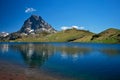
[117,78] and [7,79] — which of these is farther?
[117,78]

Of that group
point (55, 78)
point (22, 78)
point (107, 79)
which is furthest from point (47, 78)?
point (107, 79)

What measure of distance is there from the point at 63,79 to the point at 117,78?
10.9 meters

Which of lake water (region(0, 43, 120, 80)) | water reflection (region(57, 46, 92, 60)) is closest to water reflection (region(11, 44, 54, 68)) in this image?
lake water (region(0, 43, 120, 80))

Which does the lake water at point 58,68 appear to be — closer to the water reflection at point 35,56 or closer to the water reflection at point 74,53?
the water reflection at point 35,56

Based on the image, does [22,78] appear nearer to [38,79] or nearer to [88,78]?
[38,79]

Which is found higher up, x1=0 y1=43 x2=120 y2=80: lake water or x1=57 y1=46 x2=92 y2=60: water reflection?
x1=57 y1=46 x2=92 y2=60: water reflection

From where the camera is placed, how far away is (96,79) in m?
34.5

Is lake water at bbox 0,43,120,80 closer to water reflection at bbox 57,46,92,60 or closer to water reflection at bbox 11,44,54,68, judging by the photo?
water reflection at bbox 11,44,54,68

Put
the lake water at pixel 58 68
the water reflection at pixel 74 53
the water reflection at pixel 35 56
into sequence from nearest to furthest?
the lake water at pixel 58 68 → the water reflection at pixel 35 56 → the water reflection at pixel 74 53

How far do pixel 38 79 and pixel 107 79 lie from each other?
523 inches

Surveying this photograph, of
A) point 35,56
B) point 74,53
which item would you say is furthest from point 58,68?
point 74,53

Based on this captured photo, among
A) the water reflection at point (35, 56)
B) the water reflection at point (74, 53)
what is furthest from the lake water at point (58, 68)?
the water reflection at point (74, 53)

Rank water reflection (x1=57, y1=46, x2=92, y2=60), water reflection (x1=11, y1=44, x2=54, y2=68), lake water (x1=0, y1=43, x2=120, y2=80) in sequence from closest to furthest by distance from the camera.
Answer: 1. lake water (x1=0, y1=43, x2=120, y2=80)
2. water reflection (x1=11, y1=44, x2=54, y2=68)
3. water reflection (x1=57, y1=46, x2=92, y2=60)

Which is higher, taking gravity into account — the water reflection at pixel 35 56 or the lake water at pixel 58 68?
the water reflection at pixel 35 56
